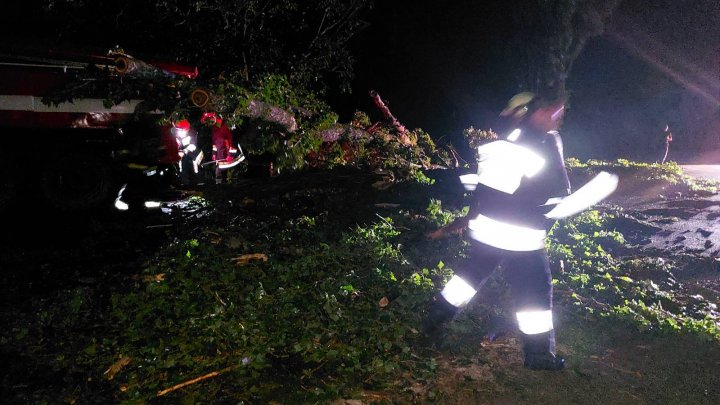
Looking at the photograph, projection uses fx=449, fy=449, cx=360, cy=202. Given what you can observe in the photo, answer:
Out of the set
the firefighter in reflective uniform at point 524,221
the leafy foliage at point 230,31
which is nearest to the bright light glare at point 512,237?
the firefighter in reflective uniform at point 524,221

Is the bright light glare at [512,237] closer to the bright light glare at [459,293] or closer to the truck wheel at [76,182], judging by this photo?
the bright light glare at [459,293]

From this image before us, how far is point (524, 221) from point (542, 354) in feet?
2.97

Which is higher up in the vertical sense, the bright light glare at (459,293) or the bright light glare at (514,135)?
the bright light glare at (514,135)

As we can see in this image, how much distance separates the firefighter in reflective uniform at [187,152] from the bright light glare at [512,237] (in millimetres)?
4950

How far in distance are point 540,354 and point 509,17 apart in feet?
44.8

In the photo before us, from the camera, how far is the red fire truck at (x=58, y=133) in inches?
211

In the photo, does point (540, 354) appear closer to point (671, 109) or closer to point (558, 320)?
point (558, 320)

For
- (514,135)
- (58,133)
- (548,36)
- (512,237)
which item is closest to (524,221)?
(512,237)

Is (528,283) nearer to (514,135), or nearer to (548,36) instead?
(514,135)

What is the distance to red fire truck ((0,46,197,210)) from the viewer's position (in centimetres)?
537

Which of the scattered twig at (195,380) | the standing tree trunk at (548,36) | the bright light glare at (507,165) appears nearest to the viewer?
the scattered twig at (195,380)

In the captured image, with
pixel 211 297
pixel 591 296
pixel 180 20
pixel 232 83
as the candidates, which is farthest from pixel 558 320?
pixel 180 20

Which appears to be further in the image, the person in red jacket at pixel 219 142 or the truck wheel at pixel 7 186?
the person in red jacket at pixel 219 142

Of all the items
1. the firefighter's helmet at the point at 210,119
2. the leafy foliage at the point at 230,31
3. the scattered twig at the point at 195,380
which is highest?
the leafy foliage at the point at 230,31
